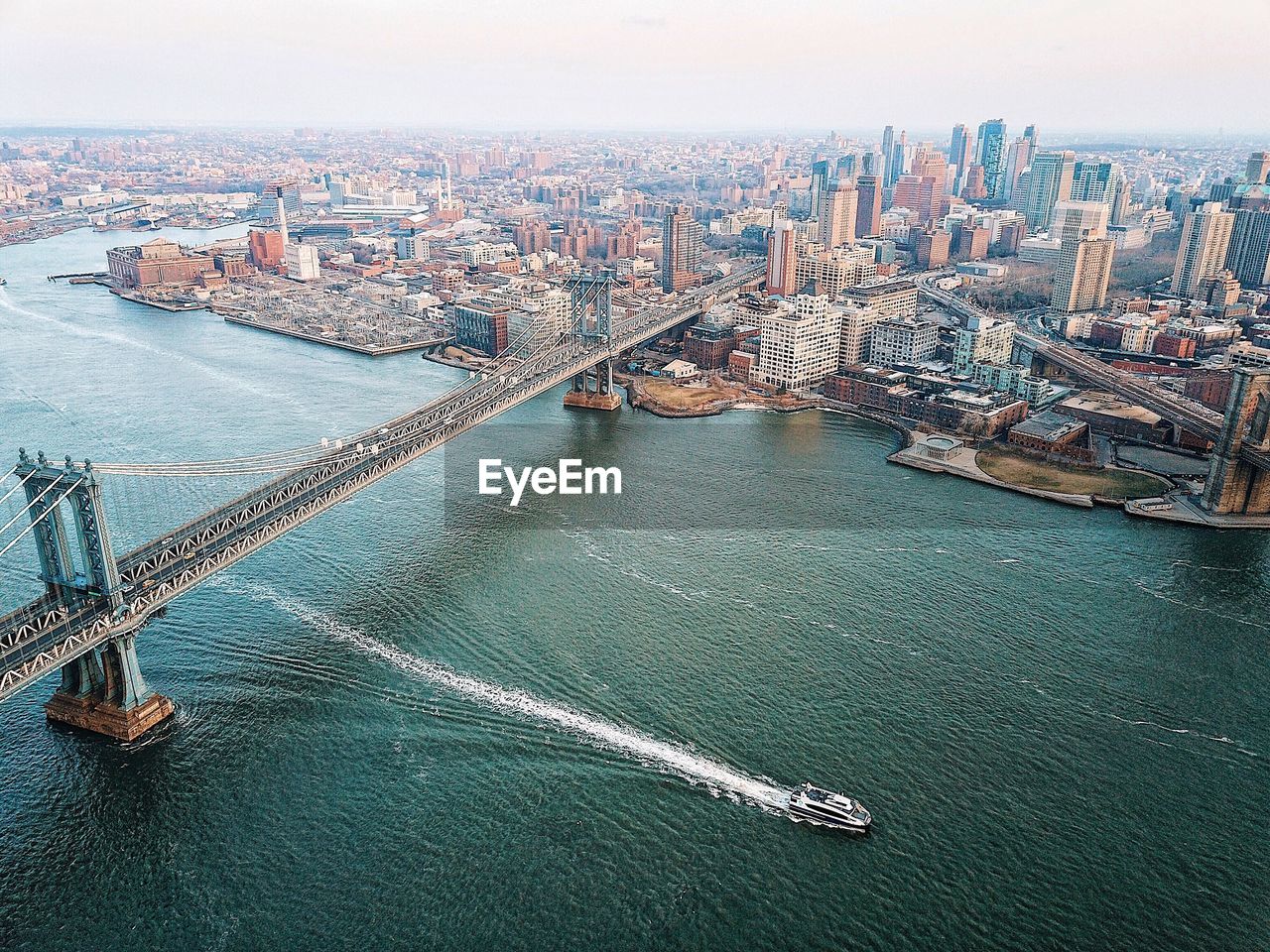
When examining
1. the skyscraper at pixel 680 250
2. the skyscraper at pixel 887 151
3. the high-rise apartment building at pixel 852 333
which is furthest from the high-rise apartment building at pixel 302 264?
the skyscraper at pixel 887 151

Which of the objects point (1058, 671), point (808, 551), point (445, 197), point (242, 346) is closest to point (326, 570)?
point (808, 551)

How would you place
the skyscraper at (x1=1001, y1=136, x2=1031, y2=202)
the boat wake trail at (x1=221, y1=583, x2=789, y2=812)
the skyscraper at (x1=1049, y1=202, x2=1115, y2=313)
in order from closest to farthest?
1. the boat wake trail at (x1=221, y1=583, x2=789, y2=812)
2. the skyscraper at (x1=1049, y1=202, x2=1115, y2=313)
3. the skyscraper at (x1=1001, y1=136, x2=1031, y2=202)

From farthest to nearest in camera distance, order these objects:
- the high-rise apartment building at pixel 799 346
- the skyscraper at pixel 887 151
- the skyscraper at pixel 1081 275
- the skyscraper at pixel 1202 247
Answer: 1. the skyscraper at pixel 887 151
2. the skyscraper at pixel 1202 247
3. the skyscraper at pixel 1081 275
4. the high-rise apartment building at pixel 799 346

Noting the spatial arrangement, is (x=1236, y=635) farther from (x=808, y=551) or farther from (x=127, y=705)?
(x=127, y=705)

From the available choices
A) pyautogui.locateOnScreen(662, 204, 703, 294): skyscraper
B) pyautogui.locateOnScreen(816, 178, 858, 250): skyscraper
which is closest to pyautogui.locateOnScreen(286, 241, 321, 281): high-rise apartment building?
pyautogui.locateOnScreen(662, 204, 703, 294): skyscraper

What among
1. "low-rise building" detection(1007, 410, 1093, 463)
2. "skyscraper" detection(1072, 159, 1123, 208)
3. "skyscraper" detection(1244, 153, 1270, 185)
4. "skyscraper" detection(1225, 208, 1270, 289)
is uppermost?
"skyscraper" detection(1244, 153, 1270, 185)

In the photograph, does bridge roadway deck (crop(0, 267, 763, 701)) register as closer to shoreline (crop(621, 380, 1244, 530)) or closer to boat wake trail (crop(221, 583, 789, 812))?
boat wake trail (crop(221, 583, 789, 812))

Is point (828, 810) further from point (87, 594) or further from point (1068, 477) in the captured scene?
point (1068, 477)
